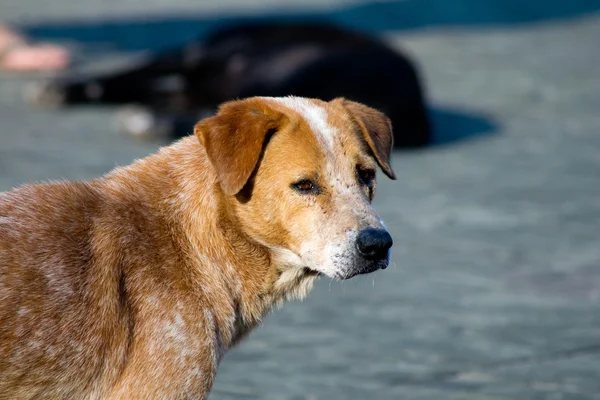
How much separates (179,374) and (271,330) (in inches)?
94.7

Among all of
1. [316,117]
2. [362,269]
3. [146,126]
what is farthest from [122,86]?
[362,269]

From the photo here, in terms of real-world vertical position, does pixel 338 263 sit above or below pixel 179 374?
above

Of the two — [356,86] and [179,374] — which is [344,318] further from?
[356,86]

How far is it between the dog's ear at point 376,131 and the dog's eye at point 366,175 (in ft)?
0.19

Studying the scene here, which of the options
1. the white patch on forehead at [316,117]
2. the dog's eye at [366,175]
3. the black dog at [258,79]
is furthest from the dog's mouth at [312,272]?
the black dog at [258,79]

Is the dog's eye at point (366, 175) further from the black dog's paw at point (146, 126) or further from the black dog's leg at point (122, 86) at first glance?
the black dog's leg at point (122, 86)

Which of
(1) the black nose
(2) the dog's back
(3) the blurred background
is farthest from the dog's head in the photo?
(3) the blurred background

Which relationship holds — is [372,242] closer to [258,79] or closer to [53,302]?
[53,302]

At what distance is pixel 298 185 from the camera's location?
4.47 m

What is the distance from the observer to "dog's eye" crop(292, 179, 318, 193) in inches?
176

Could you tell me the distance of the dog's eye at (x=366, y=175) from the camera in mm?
4645

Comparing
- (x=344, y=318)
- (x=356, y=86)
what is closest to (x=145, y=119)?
(x=356, y=86)

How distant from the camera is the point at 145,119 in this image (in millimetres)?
10758

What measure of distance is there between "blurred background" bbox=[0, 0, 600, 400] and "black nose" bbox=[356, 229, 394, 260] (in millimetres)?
1409
